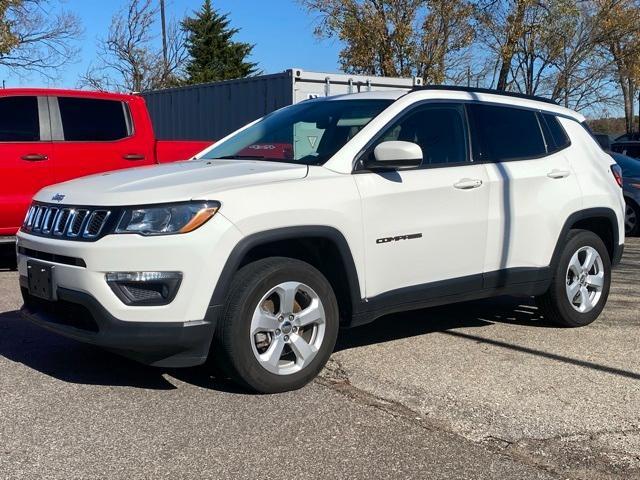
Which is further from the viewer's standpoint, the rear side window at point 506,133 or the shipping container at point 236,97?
the shipping container at point 236,97

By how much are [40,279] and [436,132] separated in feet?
9.01

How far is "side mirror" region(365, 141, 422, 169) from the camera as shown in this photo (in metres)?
4.80

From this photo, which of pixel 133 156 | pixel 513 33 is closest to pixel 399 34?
pixel 513 33

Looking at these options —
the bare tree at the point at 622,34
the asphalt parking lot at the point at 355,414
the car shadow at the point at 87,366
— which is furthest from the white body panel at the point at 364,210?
the bare tree at the point at 622,34

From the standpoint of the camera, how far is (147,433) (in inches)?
158

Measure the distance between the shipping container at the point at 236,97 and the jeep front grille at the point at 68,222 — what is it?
7.69m

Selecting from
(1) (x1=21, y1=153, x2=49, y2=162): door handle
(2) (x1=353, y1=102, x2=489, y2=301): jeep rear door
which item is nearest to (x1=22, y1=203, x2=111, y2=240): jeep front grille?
(2) (x1=353, y1=102, x2=489, y2=301): jeep rear door

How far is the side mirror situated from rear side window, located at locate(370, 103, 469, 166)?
0.37 meters

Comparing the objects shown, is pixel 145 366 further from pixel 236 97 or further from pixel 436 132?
pixel 236 97

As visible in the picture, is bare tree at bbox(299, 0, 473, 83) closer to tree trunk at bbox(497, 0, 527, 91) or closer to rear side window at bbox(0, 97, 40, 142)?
tree trunk at bbox(497, 0, 527, 91)

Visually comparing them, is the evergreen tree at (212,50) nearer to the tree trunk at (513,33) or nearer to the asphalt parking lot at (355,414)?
the tree trunk at (513,33)

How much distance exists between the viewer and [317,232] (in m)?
4.60

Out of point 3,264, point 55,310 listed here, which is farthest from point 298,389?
point 3,264

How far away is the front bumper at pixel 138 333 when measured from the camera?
164 inches
